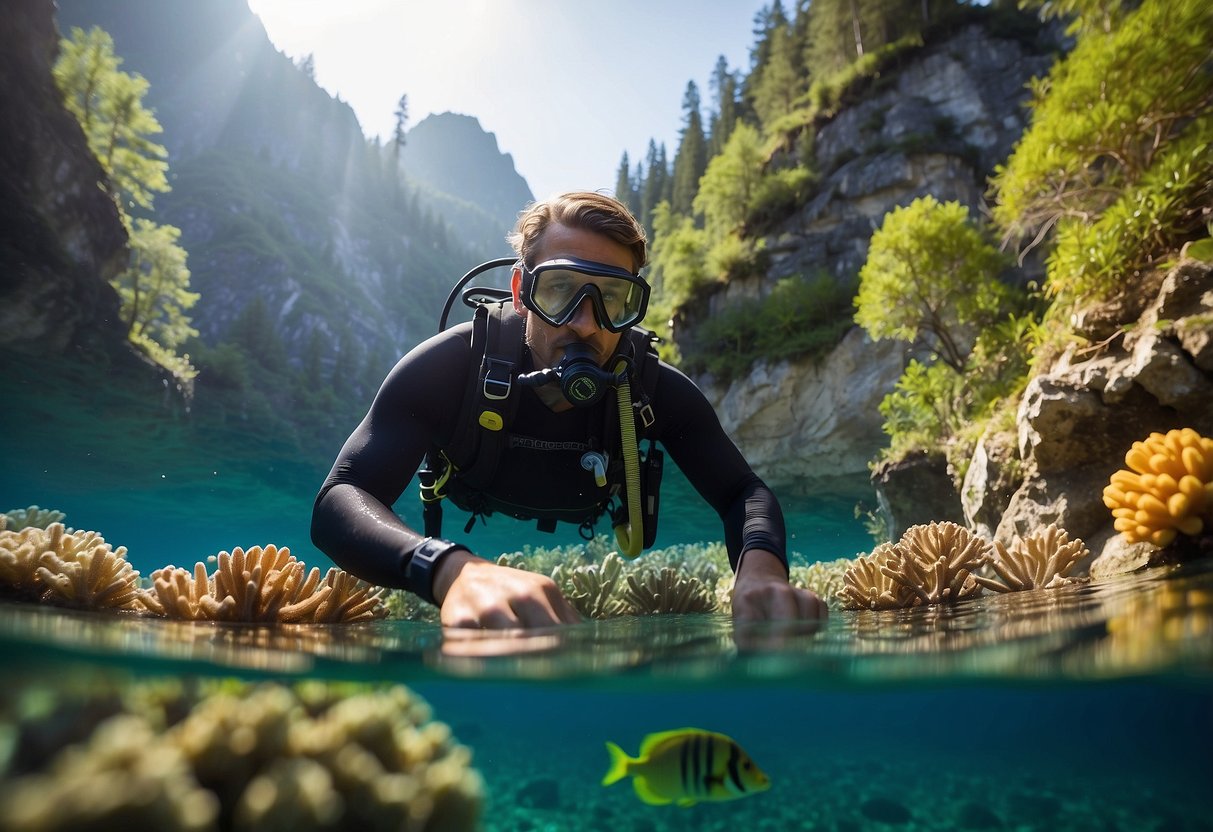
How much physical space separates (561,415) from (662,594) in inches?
72.2

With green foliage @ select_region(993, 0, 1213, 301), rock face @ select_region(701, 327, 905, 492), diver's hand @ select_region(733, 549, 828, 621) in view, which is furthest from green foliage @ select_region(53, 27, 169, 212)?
diver's hand @ select_region(733, 549, 828, 621)

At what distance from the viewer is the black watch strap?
235 centimetres

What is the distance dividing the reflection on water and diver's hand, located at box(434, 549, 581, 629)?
0.05 metres

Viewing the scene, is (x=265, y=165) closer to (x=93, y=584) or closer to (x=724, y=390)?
(x=724, y=390)

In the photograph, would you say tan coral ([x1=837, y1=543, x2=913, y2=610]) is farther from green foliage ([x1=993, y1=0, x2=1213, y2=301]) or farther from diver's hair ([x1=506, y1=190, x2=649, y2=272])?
green foliage ([x1=993, y1=0, x2=1213, y2=301])

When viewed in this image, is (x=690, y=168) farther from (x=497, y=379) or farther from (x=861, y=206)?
(x=497, y=379)

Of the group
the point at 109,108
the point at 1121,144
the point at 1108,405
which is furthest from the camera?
the point at 109,108

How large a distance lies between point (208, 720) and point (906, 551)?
12.4 ft

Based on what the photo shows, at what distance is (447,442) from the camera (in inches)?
153

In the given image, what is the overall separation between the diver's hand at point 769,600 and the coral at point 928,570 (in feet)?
3.47

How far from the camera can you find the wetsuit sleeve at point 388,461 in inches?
103

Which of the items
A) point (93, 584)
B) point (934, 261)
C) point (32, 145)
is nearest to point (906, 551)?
point (93, 584)

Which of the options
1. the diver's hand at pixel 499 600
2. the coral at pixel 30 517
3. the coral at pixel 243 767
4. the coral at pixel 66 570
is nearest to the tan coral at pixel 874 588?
the diver's hand at pixel 499 600

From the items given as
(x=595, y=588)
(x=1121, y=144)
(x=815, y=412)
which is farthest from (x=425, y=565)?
(x=815, y=412)
